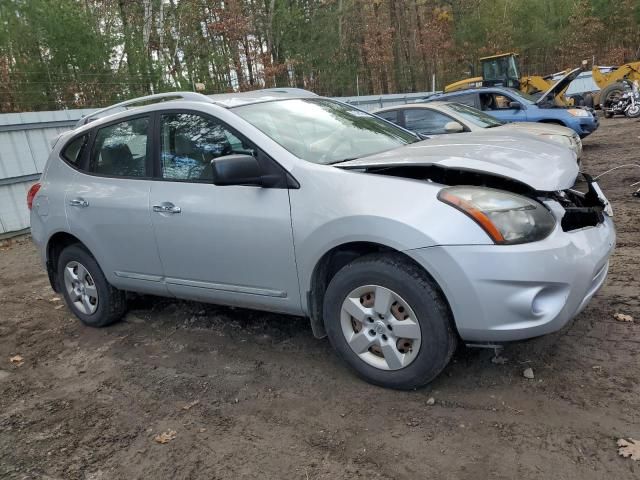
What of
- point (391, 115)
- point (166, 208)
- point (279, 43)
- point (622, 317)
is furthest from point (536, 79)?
point (166, 208)

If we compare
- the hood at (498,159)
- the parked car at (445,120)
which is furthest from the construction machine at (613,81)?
the hood at (498,159)

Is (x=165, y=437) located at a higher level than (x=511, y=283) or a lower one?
lower

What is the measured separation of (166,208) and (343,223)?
1.45m

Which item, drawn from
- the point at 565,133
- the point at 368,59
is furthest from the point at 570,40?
the point at 565,133

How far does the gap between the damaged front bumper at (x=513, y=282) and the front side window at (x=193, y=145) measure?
1.56m

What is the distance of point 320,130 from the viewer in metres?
3.83

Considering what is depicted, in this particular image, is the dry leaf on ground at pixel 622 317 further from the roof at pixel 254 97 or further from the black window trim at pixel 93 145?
the black window trim at pixel 93 145

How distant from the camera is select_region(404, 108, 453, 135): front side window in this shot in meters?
9.23

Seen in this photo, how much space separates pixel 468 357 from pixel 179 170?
7.71 feet

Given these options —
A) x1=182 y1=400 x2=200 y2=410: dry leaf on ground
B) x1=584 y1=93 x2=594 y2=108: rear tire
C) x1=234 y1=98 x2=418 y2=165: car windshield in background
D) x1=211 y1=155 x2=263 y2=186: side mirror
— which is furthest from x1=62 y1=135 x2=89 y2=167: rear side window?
x1=584 y1=93 x2=594 y2=108: rear tire

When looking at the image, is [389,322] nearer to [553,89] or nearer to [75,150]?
[75,150]

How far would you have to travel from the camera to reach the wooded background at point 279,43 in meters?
11.0

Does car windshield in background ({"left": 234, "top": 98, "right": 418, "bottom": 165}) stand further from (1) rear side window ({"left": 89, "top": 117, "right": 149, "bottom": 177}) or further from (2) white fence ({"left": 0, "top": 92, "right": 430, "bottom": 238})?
(2) white fence ({"left": 0, "top": 92, "right": 430, "bottom": 238})

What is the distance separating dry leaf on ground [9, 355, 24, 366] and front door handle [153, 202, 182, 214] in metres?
1.75
